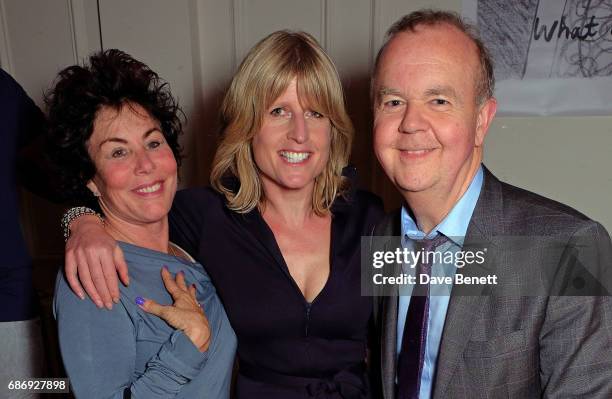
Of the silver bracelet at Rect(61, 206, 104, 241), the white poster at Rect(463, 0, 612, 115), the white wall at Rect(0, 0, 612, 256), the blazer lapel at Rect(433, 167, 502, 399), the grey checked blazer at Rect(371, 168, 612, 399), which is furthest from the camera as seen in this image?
the white wall at Rect(0, 0, 612, 256)

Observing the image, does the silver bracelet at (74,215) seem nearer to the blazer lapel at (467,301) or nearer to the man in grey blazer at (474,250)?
the man in grey blazer at (474,250)

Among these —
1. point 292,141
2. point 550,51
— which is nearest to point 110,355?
point 292,141

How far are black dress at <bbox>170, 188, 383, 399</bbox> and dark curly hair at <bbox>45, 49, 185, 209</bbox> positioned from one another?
14.8 inches

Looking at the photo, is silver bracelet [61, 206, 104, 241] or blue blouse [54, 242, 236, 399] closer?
blue blouse [54, 242, 236, 399]

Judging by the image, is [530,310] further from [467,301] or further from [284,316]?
[284,316]

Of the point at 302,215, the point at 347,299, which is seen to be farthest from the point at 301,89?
the point at 347,299

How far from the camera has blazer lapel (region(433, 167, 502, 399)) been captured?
41.4 inches

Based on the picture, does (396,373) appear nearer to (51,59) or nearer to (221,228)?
(221,228)

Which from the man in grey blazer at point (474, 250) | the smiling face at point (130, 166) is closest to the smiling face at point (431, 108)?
the man in grey blazer at point (474, 250)

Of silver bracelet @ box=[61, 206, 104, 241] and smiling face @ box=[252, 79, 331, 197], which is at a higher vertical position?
smiling face @ box=[252, 79, 331, 197]

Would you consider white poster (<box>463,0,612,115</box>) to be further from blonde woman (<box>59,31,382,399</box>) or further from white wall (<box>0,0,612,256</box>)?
blonde woman (<box>59,31,382,399</box>)

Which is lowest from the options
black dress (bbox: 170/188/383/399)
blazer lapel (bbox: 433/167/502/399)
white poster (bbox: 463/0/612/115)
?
black dress (bbox: 170/188/383/399)

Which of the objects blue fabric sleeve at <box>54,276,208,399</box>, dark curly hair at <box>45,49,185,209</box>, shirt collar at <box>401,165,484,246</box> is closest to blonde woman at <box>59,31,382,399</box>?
dark curly hair at <box>45,49,185,209</box>

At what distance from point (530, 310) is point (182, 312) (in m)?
0.73
